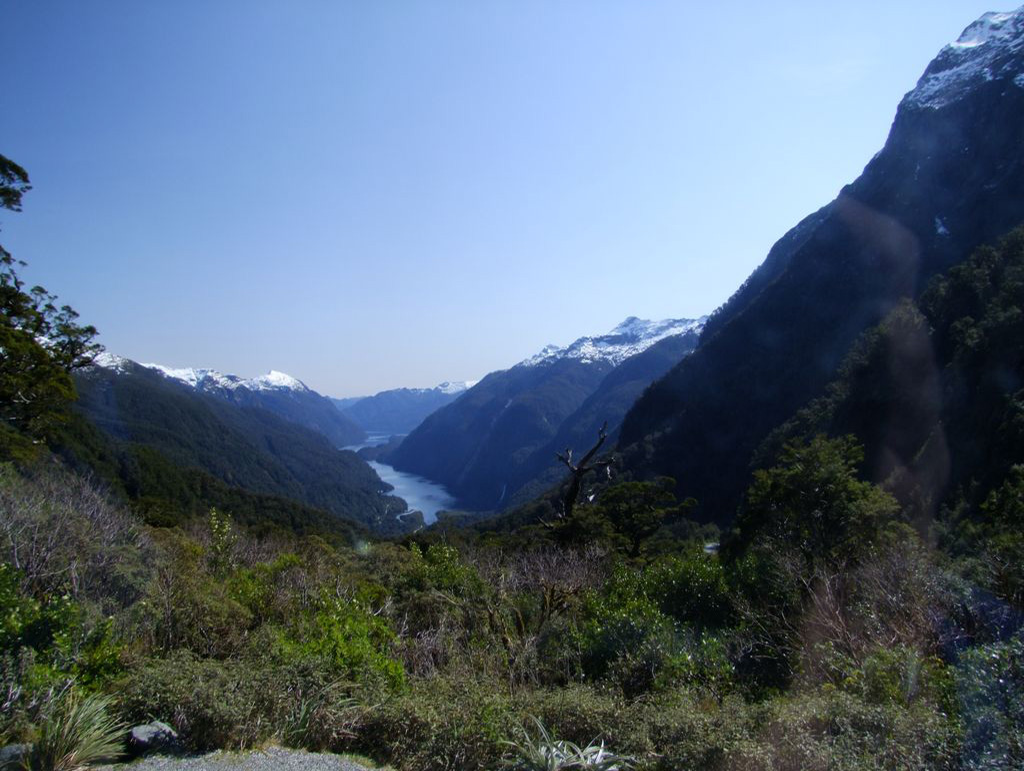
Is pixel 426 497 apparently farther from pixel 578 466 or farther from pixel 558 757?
pixel 558 757

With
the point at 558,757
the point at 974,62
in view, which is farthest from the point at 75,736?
the point at 974,62

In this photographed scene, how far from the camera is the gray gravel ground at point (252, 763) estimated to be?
13.5ft

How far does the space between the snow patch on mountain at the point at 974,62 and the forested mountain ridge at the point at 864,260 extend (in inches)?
9.9

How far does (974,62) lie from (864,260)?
1348 inches

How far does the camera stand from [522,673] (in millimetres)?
6434

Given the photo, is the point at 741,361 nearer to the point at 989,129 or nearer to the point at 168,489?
the point at 989,129

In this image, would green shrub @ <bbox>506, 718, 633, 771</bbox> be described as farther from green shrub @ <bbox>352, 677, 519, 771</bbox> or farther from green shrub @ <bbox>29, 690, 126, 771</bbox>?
green shrub @ <bbox>29, 690, 126, 771</bbox>

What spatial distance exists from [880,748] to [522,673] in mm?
3563

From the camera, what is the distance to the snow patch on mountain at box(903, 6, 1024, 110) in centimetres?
7344

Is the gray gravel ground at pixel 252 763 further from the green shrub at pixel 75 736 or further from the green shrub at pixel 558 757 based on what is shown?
the green shrub at pixel 558 757

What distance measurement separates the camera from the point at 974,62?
81.3 m

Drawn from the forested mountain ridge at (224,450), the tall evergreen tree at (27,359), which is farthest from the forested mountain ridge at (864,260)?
the tall evergreen tree at (27,359)

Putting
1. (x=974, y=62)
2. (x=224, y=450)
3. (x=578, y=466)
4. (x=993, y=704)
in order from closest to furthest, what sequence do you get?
(x=993, y=704) < (x=578, y=466) < (x=974, y=62) < (x=224, y=450)

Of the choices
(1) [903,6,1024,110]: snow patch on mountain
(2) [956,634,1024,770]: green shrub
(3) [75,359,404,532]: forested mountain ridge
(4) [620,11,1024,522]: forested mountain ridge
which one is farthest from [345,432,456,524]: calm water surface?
(2) [956,634,1024,770]: green shrub
